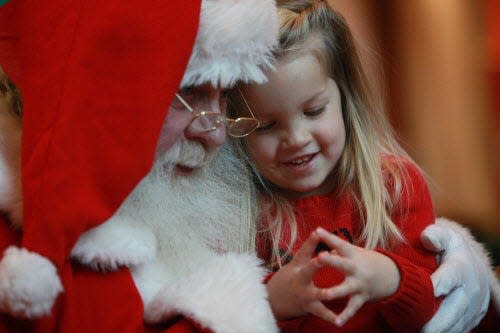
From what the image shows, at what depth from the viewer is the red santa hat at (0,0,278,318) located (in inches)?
28.1

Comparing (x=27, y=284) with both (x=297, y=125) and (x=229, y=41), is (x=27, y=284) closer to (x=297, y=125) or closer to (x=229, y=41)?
(x=229, y=41)

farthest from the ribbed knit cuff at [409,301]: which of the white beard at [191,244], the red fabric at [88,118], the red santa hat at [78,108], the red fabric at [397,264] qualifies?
the red santa hat at [78,108]

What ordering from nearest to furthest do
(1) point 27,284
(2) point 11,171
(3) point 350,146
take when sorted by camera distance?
(1) point 27,284 < (2) point 11,171 < (3) point 350,146

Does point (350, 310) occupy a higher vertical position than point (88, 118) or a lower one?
lower

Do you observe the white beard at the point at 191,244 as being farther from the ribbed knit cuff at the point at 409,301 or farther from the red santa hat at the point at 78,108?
the ribbed knit cuff at the point at 409,301

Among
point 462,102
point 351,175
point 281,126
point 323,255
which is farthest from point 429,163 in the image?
point 323,255

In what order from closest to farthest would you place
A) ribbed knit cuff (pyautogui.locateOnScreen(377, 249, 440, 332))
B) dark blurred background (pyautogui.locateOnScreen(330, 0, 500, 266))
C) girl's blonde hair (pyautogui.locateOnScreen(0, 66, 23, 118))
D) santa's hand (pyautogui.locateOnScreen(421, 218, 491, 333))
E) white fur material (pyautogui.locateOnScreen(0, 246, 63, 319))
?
white fur material (pyautogui.locateOnScreen(0, 246, 63, 319)) → girl's blonde hair (pyautogui.locateOnScreen(0, 66, 23, 118)) → ribbed knit cuff (pyautogui.locateOnScreen(377, 249, 440, 332)) → santa's hand (pyautogui.locateOnScreen(421, 218, 491, 333)) → dark blurred background (pyautogui.locateOnScreen(330, 0, 500, 266))

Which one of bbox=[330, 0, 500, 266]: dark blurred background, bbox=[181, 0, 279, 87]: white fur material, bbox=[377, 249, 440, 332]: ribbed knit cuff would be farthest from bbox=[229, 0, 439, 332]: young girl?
bbox=[330, 0, 500, 266]: dark blurred background

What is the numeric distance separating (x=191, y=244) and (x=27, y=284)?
14.6 inches

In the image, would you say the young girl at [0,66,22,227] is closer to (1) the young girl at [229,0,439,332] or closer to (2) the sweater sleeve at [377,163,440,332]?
(1) the young girl at [229,0,439,332]

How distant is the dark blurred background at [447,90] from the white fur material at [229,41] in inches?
39.0

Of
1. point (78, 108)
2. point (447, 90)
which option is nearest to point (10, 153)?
point (78, 108)

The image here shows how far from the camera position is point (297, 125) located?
113 centimetres

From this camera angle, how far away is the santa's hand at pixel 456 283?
113 cm
